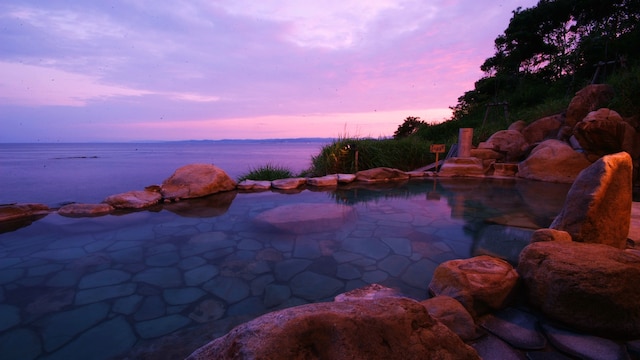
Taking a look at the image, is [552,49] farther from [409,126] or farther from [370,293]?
[370,293]

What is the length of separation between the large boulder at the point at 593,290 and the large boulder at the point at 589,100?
10.1 metres

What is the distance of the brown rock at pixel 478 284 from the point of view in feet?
6.56

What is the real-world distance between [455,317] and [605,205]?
203 cm

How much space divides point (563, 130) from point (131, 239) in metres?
12.5

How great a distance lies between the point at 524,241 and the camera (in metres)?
3.51

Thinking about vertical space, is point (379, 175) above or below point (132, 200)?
above

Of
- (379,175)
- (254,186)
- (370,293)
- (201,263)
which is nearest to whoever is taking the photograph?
(370,293)

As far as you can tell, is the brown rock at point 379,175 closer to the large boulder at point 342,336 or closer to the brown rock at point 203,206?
the brown rock at point 203,206

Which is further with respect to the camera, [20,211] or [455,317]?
[20,211]

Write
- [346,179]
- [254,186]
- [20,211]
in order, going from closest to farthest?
[20,211] < [254,186] < [346,179]

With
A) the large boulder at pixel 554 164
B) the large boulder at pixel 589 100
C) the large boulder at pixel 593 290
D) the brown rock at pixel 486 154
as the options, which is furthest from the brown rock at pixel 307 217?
the large boulder at pixel 589 100

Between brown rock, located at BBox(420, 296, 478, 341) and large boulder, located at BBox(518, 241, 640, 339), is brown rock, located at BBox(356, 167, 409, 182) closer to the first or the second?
large boulder, located at BBox(518, 241, 640, 339)

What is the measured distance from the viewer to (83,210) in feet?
15.9

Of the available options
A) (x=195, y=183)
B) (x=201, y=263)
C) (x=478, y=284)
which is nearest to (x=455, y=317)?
(x=478, y=284)
